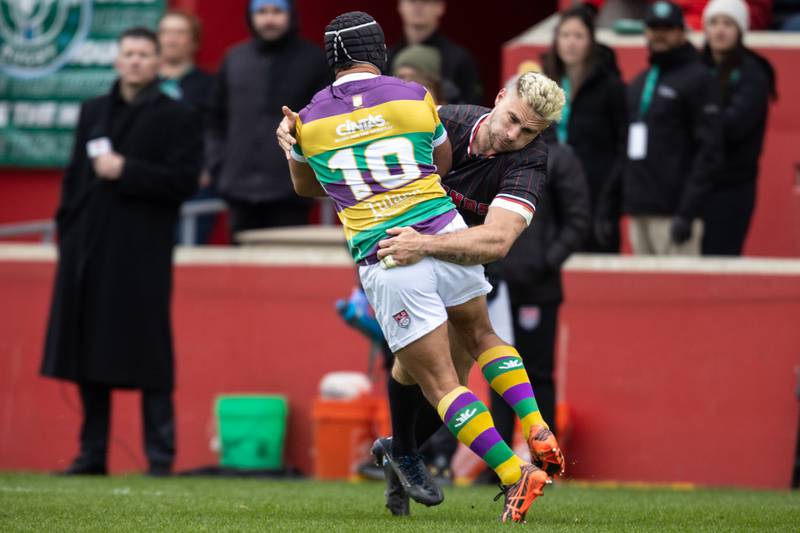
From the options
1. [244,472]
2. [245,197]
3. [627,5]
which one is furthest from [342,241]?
[627,5]

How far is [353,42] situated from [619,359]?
15.7 ft

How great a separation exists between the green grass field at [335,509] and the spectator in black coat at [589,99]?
2.32 metres

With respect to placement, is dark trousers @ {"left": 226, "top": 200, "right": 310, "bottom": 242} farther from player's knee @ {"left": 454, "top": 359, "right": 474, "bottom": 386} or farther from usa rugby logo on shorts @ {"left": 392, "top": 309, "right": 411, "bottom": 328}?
usa rugby logo on shorts @ {"left": 392, "top": 309, "right": 411, "bottom": 328}

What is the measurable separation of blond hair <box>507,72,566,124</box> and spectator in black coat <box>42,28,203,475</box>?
3.89 metres

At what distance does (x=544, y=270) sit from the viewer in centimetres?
958

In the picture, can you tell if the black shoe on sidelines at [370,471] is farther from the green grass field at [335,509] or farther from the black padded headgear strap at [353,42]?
the black padded headgear strap at [353,42]

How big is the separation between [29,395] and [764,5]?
601cm

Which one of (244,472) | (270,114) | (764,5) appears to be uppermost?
(764,5)

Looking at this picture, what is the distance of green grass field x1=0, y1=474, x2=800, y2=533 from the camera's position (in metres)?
6.55

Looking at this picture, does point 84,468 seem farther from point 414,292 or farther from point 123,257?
point 414,292

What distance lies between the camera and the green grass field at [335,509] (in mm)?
6555

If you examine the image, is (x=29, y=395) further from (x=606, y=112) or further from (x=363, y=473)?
(x=606, y=112)

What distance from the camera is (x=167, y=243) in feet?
34.6

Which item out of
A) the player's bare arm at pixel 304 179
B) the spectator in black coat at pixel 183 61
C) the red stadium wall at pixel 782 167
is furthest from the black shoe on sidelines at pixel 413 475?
the spectator in black coat at pixel 183 61
